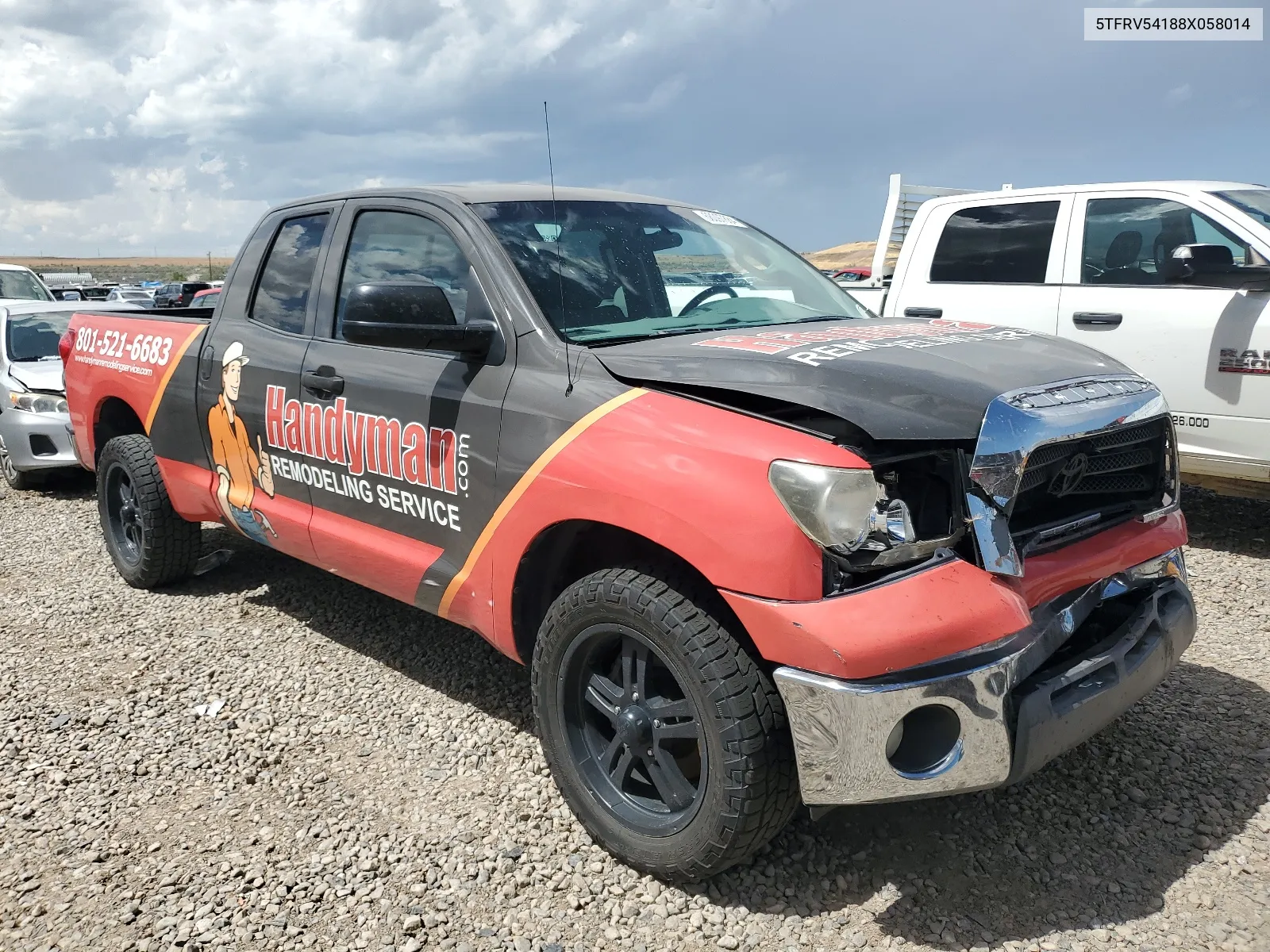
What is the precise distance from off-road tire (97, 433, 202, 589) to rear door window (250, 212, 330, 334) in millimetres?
1265

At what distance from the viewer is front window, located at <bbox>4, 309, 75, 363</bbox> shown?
861cm

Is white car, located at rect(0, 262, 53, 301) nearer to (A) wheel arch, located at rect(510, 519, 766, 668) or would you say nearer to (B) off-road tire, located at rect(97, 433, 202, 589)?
(B) off-road tire, located at rect(97, 433, 202, 589)

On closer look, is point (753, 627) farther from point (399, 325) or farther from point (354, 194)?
point (354, 194)

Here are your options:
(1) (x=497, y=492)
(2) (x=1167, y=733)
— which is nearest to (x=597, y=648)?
(1) (x=497, y=492)

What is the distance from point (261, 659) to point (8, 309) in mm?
6689

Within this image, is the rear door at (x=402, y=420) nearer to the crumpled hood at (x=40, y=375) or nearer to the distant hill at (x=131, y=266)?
the crumpled hood at (x=40, y=375)

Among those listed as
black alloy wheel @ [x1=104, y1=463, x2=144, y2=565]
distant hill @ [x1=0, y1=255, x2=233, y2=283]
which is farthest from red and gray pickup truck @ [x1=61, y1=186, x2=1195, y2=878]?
distant hill @ [x1=0, y1=255, x2=233, y2=283]

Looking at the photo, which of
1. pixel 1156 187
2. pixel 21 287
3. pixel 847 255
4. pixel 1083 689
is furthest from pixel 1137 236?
pixel 847 255

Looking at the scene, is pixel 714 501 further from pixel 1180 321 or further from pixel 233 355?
pixel 1180 321

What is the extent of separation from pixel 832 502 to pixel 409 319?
4.76ft

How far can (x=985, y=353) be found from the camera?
271 cm

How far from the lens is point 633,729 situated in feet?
8.72

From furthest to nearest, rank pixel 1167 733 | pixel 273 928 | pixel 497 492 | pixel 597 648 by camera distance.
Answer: pixel 1167 733
pixel 497 492
pixel 597 648
pixel 273 928

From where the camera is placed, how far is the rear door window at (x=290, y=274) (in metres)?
3.95
